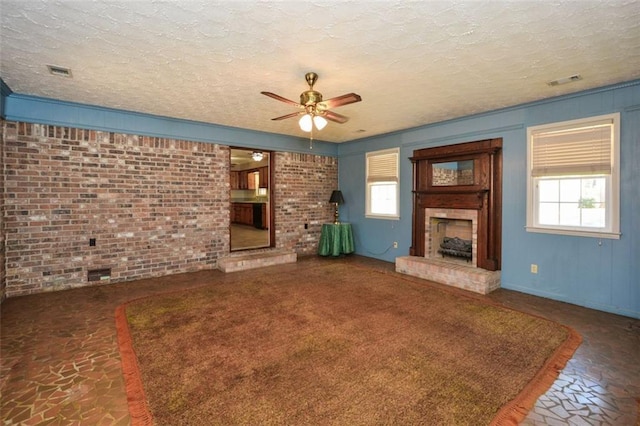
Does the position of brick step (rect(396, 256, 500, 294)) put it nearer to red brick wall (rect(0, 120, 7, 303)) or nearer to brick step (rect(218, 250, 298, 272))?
brick step (rect(218, 250, 298, 272))

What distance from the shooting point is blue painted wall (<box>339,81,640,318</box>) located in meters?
3.35

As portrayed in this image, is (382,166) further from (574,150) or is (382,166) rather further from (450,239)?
(574,150)

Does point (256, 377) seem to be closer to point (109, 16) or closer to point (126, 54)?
point (109, 16)

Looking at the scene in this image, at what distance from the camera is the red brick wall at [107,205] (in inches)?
157

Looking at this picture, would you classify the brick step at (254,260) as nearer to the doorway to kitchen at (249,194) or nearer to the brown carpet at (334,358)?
the brown carpet at (334,358)

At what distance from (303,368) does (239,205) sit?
10.6 m

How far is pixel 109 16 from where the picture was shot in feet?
7.18

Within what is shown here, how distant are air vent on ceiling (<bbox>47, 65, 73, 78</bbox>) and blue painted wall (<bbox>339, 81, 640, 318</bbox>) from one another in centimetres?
508

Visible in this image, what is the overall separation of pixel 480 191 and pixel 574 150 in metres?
1.20

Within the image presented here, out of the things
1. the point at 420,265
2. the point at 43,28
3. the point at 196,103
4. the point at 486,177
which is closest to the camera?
the point at 43,28

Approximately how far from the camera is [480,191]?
4574 millimetres

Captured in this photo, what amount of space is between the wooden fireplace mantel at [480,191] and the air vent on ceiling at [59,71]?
512 centimetres

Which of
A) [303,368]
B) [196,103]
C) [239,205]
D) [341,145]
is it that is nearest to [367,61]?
[196,103]

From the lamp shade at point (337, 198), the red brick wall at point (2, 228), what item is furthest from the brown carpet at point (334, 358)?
the lamp shade at point (337, 198)
